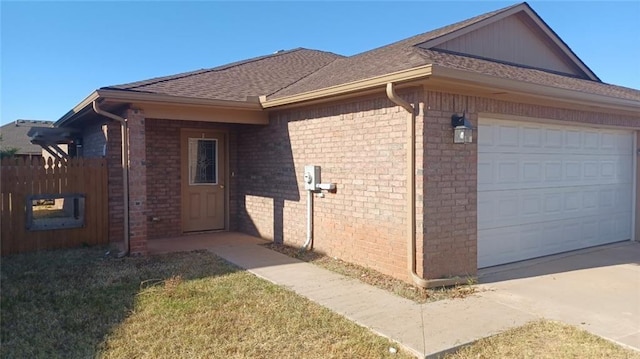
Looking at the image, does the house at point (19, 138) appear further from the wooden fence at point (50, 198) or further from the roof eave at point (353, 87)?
the roof eave at point (353, 87)

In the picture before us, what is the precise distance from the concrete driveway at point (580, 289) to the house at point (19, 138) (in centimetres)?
2658

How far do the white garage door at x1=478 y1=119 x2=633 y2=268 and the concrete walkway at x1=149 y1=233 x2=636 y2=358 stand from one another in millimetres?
1705

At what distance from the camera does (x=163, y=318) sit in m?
4.45

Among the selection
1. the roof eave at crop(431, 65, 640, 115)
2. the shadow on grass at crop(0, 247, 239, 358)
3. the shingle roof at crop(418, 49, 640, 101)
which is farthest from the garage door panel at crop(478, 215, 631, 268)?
the shadow on grass at crop(0, 247, 239, 358)

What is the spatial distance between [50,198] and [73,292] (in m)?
3.39

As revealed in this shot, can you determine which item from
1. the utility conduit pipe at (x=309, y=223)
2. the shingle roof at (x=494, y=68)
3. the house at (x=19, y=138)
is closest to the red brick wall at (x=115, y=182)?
the utility conduit pipe at (x=309, y=223)

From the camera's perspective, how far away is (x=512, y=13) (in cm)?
824

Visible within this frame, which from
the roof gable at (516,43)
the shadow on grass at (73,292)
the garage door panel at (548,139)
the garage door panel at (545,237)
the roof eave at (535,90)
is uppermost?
the roof gable at (516,43)

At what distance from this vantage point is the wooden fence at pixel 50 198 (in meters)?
7.59

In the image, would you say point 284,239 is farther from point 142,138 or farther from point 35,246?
point 35,246

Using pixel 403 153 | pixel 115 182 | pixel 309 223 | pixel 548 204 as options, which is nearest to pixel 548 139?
pixel 548 204

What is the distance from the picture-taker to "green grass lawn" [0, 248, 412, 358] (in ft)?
12.3

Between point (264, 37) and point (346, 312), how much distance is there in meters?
14.7

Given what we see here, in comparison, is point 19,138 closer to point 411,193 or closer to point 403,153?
point 403,153
